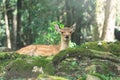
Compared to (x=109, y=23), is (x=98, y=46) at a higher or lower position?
lower

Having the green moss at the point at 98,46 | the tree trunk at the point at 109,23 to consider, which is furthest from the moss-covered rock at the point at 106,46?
the tree trunk at the point at 109,23

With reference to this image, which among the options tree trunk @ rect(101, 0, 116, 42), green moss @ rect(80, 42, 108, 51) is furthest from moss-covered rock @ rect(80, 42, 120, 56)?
tree trunk @ rect(101, 0, 116, 42)

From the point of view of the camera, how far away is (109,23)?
16609mm

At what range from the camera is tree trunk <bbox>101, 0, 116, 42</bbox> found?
1659 cm

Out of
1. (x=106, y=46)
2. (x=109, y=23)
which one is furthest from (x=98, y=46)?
(x=109, y=23)

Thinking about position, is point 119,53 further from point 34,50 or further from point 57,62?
point 34,50

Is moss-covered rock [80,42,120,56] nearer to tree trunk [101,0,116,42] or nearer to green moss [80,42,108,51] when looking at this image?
green moss [80,42,108,51]

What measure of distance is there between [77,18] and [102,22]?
56.8 ft

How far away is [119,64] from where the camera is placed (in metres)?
11.0

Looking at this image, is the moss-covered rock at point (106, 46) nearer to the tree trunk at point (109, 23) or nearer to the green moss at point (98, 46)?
the green moss at point (98, 46)

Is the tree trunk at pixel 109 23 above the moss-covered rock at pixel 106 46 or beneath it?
above

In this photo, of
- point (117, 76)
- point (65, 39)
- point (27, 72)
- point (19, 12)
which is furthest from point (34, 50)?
point (19, 12)

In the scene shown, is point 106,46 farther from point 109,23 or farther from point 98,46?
point 109,23

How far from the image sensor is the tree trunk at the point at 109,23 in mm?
16594
